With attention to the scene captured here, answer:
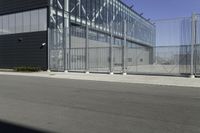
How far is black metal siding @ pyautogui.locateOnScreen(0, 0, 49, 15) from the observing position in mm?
35566

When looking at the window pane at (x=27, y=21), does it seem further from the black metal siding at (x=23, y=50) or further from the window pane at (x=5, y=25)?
the window pane at (x=5, y=25)

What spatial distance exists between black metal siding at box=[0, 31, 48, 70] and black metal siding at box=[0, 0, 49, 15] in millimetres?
3394

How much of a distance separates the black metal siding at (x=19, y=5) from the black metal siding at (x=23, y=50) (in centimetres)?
339

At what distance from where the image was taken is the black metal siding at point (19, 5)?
35.6 meters

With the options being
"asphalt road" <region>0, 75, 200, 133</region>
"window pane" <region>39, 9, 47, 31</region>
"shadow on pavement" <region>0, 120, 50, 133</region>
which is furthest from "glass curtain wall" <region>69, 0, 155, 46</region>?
"shadow on pavement" <region>0, 120, 50, 133</region>

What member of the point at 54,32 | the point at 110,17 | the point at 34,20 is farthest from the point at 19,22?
the point at 110,17

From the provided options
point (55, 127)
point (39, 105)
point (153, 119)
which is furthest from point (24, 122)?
point (153, 119)

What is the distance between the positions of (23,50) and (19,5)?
612cm

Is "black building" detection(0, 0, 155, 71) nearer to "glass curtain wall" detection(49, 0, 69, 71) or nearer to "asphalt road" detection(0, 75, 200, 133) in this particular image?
"glass curtain wall" detection(49, 0, 69, 71)

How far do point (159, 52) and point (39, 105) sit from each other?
62.4 ft

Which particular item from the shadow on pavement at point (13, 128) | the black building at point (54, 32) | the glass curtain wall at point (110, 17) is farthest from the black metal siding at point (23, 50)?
the shadow on pavement at point (13, 128)

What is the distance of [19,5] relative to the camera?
38.0 m

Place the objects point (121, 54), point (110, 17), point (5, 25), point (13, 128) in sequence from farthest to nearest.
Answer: point (110, 17) → point (5, 25) → point (121, 54) → point (13, 128)

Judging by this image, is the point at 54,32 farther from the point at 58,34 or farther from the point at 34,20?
the point at 34,20
